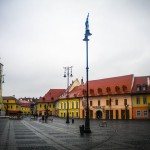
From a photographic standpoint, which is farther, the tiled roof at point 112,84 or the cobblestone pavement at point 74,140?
the tiled roof at point 112,84

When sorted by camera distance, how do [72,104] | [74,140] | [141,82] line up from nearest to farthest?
1. [74,140]
2. [141,82]
3. [72,104]

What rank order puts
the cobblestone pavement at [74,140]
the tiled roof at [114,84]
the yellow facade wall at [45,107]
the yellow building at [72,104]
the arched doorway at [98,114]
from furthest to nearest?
the yellow facade wall at [45,107]
the yellow building at [72,104]
the arched doorway at [98,114]
the tiled roof at [114,84]
the cobblestone pavement at [74,140]

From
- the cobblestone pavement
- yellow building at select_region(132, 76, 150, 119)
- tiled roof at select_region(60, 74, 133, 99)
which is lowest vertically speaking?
the cobblestone pavement

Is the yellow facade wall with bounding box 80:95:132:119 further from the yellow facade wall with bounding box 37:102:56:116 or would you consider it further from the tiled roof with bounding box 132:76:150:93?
the yellow facade wall with bounding box 37:102:56:116

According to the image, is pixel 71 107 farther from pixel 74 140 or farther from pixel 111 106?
pixel 74 140

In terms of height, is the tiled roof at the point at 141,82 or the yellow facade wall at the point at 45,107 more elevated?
the tiled roof at the point at 141,82

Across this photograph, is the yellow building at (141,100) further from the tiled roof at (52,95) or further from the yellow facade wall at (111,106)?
the tiled roof at (52,95)

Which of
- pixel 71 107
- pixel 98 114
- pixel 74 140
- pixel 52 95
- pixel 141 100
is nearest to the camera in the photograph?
pixel 74 140

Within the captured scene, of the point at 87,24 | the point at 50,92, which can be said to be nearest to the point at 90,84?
the point at 50,92

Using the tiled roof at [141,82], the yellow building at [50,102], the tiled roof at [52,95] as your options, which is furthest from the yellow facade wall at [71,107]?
the tiled roof at [141,82]

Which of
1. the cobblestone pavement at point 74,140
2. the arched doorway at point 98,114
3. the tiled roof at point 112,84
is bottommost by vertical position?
the arched doorway at point 98,114

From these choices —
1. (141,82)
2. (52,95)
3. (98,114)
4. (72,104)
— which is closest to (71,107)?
(72,104)

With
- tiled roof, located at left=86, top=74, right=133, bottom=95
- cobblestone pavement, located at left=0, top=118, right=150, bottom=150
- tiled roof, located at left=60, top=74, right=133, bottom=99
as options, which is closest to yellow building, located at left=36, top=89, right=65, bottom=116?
tiled roof, located at left=60, top=74, right=133, bottom=99

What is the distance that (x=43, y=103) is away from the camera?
107062 mm
